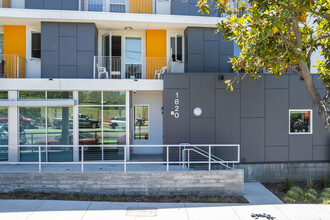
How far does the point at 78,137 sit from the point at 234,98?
21.9ft

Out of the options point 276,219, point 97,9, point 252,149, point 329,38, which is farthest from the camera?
point 97,9

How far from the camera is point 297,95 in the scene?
12.2m

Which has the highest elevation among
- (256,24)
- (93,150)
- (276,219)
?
(256,24)

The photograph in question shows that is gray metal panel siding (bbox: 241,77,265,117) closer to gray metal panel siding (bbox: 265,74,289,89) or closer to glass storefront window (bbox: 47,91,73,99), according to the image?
gray metal panel siding (bbox: 265,74,289,89)

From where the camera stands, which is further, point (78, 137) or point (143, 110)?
point (143, 110)

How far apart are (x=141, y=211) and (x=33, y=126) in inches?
263

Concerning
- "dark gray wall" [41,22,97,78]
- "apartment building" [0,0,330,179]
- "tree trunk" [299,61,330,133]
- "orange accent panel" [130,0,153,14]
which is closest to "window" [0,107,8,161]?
"apartment building" [0,0,330,179]

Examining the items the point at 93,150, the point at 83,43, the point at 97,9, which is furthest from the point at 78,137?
the point at 97,9

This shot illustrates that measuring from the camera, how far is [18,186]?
30.1ft

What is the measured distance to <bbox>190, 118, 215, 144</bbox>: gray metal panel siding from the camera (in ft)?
38.7

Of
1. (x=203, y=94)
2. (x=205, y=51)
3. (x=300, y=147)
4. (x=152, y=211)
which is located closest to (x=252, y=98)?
(x=203, y=94)

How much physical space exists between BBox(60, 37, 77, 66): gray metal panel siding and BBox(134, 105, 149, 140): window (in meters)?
3.69

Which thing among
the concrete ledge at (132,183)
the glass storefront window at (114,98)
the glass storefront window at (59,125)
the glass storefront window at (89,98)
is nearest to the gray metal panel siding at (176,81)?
the glass storefront window at (114,98)

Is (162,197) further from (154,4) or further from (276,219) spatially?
(154,4)
